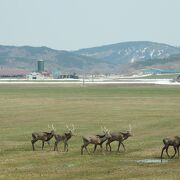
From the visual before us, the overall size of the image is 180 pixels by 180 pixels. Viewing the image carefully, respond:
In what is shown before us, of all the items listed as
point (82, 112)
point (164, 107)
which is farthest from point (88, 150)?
point (164, 107)

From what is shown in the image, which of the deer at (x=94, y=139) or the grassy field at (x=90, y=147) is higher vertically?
the deer at (x=94, y=139)

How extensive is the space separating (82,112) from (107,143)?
30.4 metres

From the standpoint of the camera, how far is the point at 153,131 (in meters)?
46.1

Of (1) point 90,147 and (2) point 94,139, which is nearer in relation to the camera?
(2) point 94,139

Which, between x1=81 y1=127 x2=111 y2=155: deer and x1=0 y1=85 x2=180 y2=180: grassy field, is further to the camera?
x1=81 y1=127 x2=111 y2=155: deer

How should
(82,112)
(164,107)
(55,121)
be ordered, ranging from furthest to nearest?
(164,107) < (82,112) < (55,121)

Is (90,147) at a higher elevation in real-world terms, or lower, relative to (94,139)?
lower

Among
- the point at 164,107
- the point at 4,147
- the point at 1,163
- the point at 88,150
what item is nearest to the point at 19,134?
the point at 4,147

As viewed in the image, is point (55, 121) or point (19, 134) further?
point (55, 121)

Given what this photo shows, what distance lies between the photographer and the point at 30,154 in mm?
33656

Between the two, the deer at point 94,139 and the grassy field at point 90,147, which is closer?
the grassy field at point 90,147

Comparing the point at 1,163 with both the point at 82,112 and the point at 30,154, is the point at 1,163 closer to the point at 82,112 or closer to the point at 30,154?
the point at 30,154

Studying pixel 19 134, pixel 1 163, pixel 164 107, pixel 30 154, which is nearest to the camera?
pixel 1 163

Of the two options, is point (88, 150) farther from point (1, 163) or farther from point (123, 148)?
point (1, 163)
